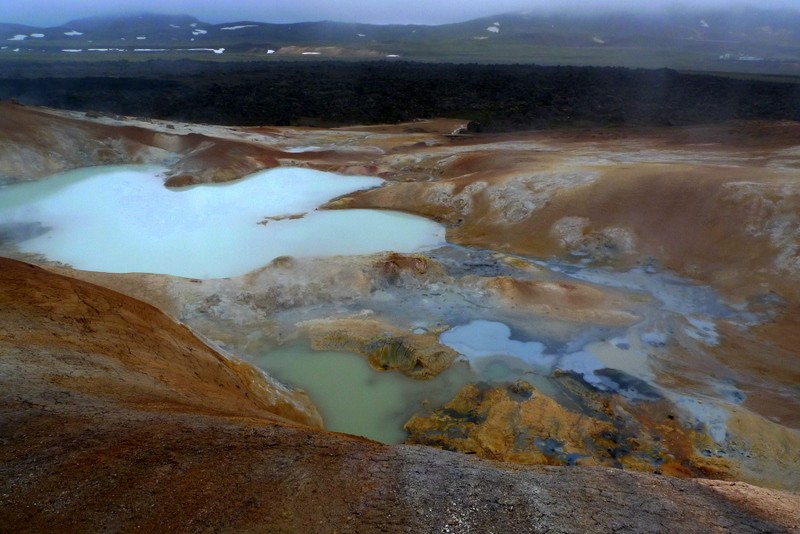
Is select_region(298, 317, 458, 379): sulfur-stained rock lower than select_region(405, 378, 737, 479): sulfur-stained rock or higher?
higher

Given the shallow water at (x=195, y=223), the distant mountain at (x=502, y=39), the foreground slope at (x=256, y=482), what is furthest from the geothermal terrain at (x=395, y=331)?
the distant mountain at (x=502, y=39)

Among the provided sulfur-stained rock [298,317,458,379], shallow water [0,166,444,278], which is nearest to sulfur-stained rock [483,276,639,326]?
sulfur-stained rock [298,317,458,379]

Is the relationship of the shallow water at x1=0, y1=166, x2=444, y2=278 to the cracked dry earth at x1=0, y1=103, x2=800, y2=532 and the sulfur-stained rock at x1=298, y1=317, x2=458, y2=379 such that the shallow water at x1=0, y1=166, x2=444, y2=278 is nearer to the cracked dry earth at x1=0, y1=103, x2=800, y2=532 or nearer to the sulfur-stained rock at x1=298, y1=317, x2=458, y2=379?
the cracked dry earth at x1=0, y1=103, x2=800, y2=532

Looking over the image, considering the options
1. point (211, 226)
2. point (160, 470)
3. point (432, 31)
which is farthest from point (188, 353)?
point (432, 31)

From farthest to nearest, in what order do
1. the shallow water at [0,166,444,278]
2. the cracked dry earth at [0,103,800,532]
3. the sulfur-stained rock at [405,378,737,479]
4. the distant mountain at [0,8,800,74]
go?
A: the distant mountain at [0,8,800,74], the shallow water at [0,166,444,278], the sulfur-stained rock at [405,378,737,479], the cracked dry earth at [0,103,800,532]

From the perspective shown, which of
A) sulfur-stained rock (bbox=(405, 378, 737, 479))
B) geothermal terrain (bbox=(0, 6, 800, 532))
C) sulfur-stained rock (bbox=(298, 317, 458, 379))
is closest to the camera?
geothermal terrain (bbox=(0, 6, 800, 532))
